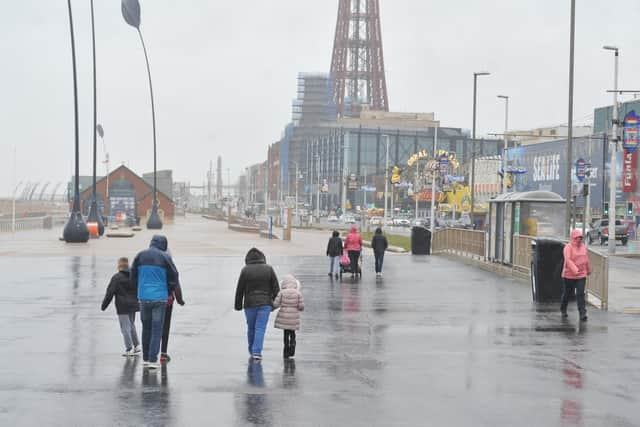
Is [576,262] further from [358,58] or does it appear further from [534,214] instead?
[358,58]

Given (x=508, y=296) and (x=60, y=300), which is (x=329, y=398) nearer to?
(x=60, y=300)

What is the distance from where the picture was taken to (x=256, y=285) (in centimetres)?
1214

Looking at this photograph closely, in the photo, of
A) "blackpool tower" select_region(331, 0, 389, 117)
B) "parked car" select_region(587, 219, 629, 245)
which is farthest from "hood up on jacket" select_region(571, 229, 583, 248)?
"blackpool tower" select_region(331, 0, 389, 117)

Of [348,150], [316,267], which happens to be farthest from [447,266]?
[348,150]

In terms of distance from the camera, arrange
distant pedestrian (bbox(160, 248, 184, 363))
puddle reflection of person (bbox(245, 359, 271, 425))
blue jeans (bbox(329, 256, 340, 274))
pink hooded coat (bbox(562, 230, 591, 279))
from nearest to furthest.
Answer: puddle reflection of person (bbox(245, 359, 271, 425)) → distant pedestrian (bbox(160, 248, 184, 363)) → pink hooded coat (bbox(562, 230, 591, 279)) → blue jeans (bbox(329, 256, 340, 274))

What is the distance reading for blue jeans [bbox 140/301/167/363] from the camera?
11.5 metres

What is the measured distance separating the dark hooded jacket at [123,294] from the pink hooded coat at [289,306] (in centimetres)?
181

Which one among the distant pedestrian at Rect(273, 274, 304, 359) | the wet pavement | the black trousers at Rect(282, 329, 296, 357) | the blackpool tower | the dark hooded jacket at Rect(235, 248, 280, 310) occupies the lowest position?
the wet pavement

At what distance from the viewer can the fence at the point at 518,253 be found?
19497mm

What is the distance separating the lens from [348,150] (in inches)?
5984

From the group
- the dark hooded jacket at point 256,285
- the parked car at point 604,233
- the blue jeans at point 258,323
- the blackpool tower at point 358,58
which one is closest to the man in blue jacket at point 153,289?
the dark hooded jacket at point 256,285

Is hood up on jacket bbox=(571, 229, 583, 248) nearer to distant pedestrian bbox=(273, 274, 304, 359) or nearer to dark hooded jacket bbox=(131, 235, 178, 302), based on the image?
distant pedestrian bbox=(273, 274, 304, 359)

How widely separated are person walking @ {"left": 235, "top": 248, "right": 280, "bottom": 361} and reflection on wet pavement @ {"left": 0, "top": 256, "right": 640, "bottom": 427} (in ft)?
1.10

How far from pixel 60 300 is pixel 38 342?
20.5ft
